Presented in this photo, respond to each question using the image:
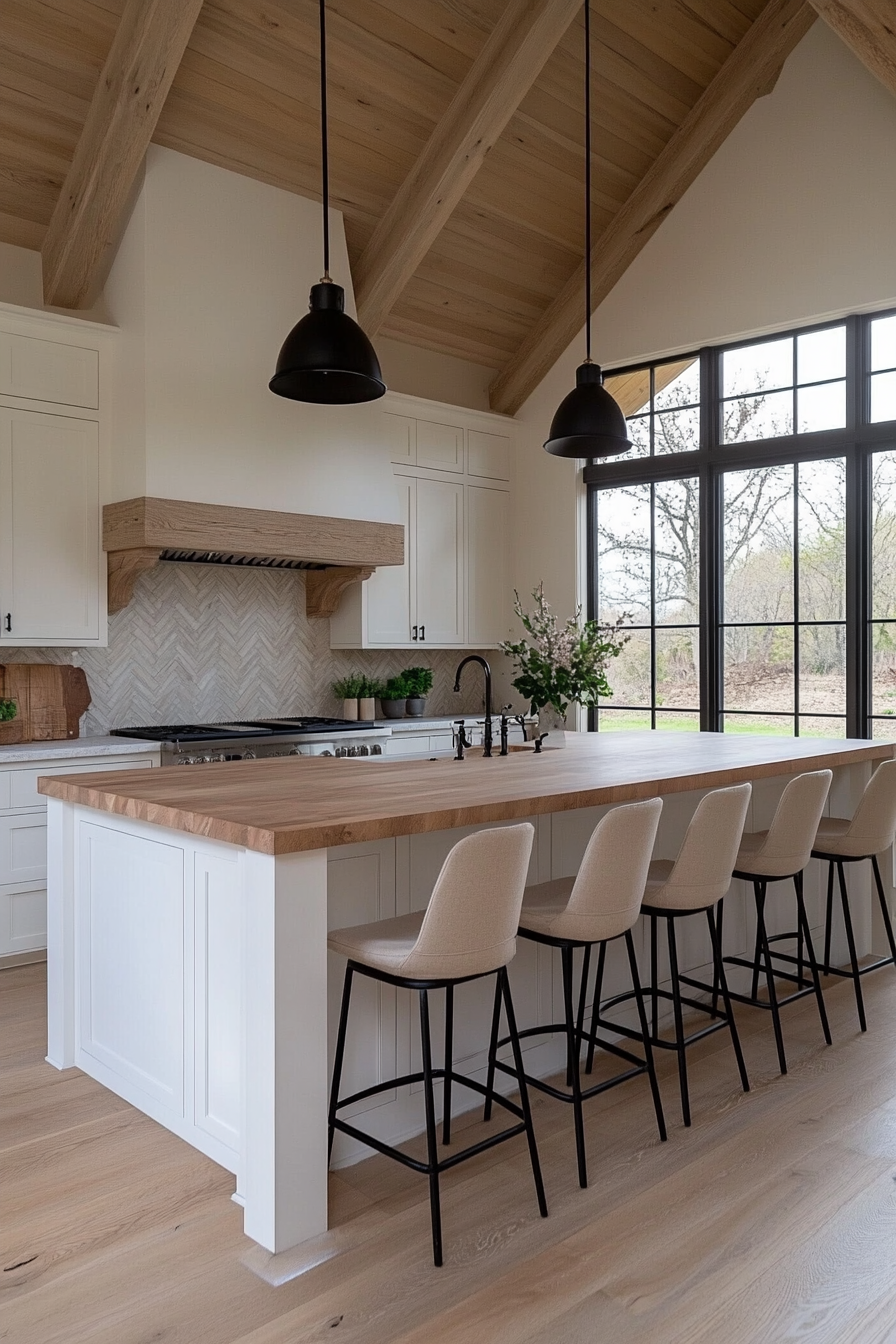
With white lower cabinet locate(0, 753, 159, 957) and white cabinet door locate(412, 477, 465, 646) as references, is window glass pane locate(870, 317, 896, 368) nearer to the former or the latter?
white cabinet door locate(412, 477, 465, 646)

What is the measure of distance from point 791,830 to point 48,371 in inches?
144

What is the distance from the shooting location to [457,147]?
503cm

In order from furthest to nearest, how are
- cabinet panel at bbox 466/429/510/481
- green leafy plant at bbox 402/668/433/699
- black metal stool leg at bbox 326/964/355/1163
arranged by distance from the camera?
cabinet panel at bbox 466/429/510/481 → green leafy plant at bbox 402/668/433/699 → black metal stool leg at bbox 326/964/355/1163

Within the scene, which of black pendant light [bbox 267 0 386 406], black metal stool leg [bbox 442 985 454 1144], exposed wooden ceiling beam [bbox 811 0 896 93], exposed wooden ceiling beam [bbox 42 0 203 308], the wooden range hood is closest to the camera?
black metal stool leg [bbox 442 985 454 1144]

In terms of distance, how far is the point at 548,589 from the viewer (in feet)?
21.9

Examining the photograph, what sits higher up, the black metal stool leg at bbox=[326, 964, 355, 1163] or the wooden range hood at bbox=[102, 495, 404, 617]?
the wooden range hood at bbox=[102, 495, 404, 617]

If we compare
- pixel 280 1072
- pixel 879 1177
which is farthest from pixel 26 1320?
pixel 879 1177

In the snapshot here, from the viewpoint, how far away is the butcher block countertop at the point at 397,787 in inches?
90.1

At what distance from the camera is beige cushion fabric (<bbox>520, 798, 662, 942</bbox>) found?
8.32ft

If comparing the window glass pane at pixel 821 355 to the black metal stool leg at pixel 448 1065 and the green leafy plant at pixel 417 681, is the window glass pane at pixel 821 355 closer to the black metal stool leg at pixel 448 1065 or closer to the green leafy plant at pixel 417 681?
the green leafy plant at pixel 417 681

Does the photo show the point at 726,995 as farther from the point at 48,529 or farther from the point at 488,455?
the point at 488,455

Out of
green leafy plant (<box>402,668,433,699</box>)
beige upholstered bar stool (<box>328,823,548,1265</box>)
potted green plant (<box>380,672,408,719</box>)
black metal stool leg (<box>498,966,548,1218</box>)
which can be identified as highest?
green leafy plant (<box>402,668,433,699</box>)

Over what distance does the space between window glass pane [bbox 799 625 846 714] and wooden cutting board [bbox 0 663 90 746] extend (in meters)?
3.66

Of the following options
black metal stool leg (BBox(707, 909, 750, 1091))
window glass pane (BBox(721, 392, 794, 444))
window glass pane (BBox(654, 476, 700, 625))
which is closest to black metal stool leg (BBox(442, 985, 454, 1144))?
black metal stool leg (BBox(707, 909, 750, 1091))
